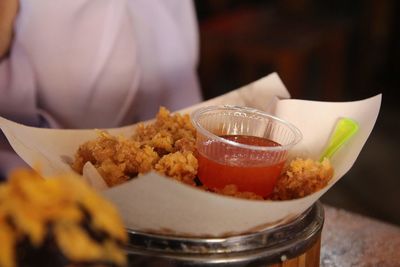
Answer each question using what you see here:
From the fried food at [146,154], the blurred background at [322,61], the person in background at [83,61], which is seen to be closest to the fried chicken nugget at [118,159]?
the fried food at [146,154]

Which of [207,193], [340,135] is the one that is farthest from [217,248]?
[340,135]

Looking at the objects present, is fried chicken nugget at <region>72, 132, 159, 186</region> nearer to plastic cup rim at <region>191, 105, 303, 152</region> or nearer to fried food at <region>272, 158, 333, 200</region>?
plastic cup rim at <region>191, 105, 303, 152</region>

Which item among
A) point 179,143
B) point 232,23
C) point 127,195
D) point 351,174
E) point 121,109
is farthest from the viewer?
point 232,23

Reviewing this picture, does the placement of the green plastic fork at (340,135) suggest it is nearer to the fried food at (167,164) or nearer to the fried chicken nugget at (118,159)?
the fried food at (167,164)

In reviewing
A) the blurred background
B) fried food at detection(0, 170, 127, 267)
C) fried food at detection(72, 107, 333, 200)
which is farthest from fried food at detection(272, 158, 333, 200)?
the blurred background

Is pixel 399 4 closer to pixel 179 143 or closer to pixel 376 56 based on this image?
pixel 376 56

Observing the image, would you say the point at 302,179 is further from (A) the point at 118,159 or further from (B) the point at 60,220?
(B) the point at 60,220

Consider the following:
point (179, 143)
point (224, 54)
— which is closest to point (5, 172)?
point (179, 143)
